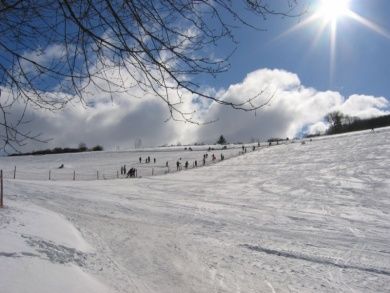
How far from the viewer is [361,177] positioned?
3034 centimetres

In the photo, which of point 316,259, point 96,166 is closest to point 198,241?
point 316,259

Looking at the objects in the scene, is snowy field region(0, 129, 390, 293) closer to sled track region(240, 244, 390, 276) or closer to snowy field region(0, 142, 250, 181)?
sled track region(240, 244, 390, 276)

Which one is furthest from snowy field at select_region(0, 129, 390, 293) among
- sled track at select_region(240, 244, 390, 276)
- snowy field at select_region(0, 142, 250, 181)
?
snowy field at select_region(0, 142, 250, 181)

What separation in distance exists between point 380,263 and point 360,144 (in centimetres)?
4302

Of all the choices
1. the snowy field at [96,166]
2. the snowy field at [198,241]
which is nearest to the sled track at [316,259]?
the snowy field at [198,241]

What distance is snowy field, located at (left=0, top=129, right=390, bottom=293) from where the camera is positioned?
27.6ft

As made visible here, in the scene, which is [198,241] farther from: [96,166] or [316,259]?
[96,166]

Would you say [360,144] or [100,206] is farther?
[360,144]

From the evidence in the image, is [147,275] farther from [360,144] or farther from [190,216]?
[360,144]

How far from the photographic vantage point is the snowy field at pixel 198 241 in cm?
841

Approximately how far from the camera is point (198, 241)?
12625 millimetres

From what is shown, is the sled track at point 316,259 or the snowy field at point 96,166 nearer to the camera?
the sled track at point 316,259

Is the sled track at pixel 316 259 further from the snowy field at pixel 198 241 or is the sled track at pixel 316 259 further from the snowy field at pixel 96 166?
the snowy field at pixel 96 166

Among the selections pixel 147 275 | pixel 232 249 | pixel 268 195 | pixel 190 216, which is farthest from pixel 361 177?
pixel 147 275
